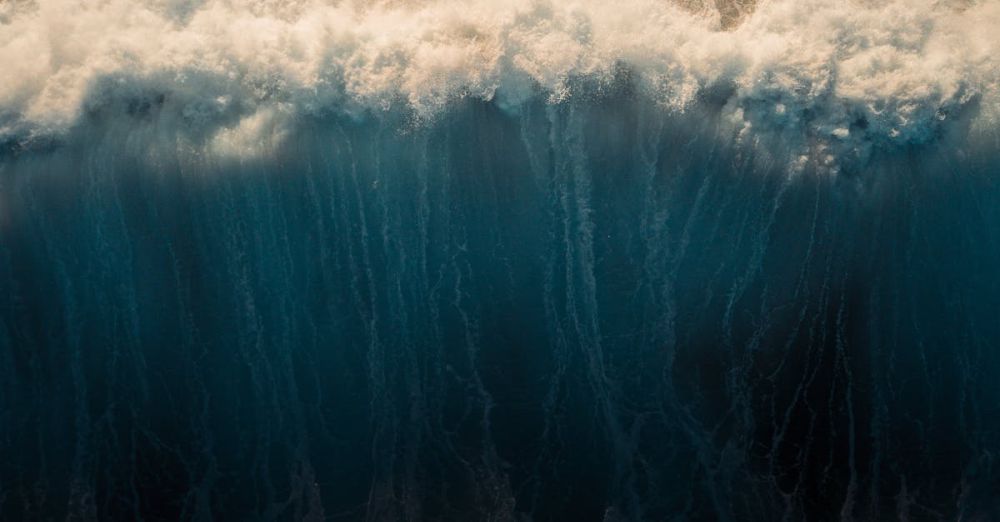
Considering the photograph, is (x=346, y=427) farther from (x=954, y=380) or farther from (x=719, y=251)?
(x=954, y=380)

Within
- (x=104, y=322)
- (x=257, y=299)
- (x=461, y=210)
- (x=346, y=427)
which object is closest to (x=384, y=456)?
(x=346, y=427)

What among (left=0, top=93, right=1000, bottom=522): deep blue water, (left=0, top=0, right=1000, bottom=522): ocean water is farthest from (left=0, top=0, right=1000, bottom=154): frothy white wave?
(left=0, top=93, right=1000, bottom=522): deep blue water

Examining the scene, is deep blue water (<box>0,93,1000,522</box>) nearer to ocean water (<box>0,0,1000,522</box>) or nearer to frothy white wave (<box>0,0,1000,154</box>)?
ocean water (<box>0,0,1000,522</box>)

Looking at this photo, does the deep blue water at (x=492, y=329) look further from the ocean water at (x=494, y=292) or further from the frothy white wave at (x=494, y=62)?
the frothy white wave at (x=494, y=62)

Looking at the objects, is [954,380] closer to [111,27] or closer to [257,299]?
[257,299]

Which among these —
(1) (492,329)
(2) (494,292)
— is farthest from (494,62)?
(1) (492,329)

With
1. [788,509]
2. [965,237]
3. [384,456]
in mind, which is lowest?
[788,509]

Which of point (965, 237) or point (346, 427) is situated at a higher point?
point (965, 237)

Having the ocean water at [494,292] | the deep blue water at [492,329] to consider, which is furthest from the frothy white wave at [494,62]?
the deep blue water at [492,329]

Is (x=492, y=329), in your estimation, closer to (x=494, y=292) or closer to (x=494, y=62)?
(x=494, y=292)
